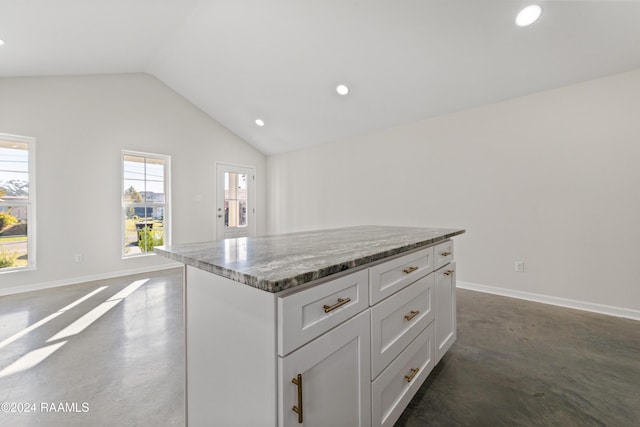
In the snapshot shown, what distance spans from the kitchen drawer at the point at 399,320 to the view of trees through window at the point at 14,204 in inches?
184

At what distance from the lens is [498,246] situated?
10.9ft

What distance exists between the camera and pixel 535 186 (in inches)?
121

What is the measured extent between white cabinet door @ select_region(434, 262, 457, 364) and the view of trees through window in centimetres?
485

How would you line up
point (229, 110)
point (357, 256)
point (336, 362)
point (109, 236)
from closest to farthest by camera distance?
point (336, 362), point (357, 256), point (109, 236), point (229, 110)

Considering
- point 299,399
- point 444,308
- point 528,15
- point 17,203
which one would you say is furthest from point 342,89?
point 17,203

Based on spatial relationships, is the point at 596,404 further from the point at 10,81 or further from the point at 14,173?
the point at 10,81

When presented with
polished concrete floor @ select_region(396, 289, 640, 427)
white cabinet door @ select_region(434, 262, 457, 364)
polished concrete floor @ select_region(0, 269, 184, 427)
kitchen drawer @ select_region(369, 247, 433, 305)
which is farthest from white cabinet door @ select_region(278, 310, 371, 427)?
polished concrete floor @ select_region(0, 269, 184, 427)

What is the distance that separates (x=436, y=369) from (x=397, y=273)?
1010 millimetres

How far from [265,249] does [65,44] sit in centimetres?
365

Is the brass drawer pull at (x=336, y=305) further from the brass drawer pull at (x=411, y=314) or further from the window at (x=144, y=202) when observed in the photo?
the window at (x=144, y=202)

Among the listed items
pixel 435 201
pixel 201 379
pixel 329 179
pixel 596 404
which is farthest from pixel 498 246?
pixel 201 379

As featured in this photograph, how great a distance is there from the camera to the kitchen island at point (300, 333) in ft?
2.60

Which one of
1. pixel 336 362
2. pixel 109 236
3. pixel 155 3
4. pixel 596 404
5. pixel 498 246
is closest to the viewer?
pixel 336 362

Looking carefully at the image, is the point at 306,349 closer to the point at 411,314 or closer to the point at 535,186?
the point at 411,314
